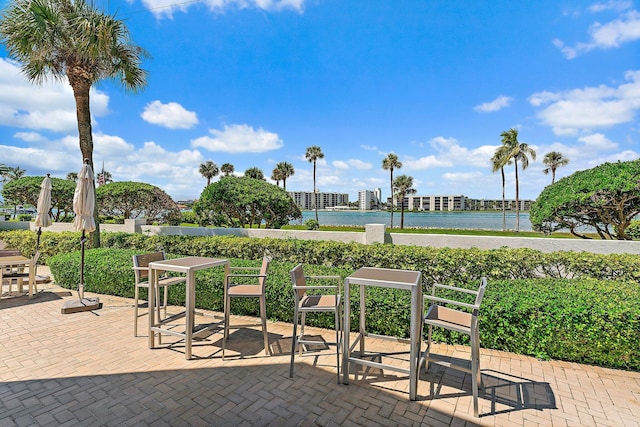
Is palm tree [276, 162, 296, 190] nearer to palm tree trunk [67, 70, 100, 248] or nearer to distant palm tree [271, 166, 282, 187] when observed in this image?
distant palm tree [271, 166, 282, 187]

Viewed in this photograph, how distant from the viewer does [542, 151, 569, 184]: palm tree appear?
43781mm

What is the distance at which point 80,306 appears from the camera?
5.59m

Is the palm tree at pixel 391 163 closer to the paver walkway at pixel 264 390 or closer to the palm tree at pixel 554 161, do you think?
the palm tree at pixel 554 161

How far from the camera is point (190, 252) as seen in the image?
30.1 ft

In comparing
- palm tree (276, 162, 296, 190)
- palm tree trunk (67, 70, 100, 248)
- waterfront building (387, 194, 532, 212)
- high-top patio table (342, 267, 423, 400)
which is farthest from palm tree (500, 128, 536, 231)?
waterfront building (387, 194, 532, 212)

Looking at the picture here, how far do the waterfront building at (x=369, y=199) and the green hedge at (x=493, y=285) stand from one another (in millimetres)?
122159

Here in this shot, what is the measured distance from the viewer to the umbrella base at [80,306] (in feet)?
17.9

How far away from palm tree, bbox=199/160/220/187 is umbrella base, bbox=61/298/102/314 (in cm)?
4530

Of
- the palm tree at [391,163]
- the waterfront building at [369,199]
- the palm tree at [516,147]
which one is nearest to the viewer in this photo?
the palm tree at [516,147]

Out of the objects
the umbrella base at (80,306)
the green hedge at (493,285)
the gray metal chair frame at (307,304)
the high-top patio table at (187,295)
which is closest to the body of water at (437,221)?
the green hedge at (493,285)

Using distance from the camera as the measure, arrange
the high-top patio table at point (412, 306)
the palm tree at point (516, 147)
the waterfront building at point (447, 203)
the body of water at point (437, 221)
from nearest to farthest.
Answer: the high-top patio table at point (412, 306)
the palm tree at point (516, 147)
the body of water at point (437, 221)
the waterfront building at point (447, 203)

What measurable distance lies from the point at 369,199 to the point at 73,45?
411 feet

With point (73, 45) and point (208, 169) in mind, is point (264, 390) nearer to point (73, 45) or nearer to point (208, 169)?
point (73, 45)

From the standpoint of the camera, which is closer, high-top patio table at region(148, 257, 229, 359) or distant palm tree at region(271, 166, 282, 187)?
high-top patio table at region(148, 257, 229, 359)
